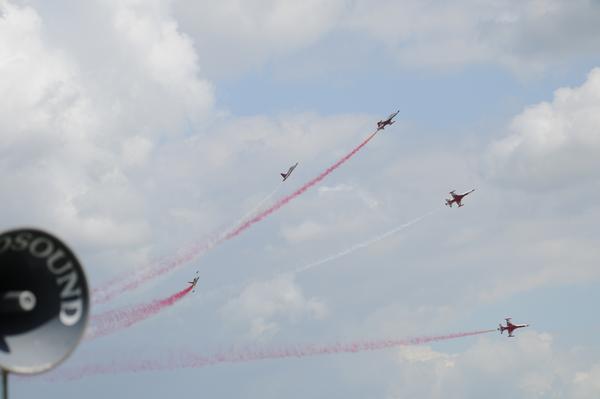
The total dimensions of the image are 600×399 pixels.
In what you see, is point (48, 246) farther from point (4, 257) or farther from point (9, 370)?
point (9, 370)

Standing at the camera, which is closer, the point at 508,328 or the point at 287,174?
the point at 287,174

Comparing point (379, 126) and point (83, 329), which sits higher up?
point (379, 126)

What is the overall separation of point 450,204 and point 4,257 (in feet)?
400

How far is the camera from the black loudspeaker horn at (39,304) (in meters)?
63.8

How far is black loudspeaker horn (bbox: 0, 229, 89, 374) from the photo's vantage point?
63812mm

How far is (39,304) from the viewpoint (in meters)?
66.3

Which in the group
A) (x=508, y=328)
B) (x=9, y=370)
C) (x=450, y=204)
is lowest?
Result: (x=9, y=370)

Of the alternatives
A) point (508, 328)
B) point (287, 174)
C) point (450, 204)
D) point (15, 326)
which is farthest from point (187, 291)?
point (15, 326)

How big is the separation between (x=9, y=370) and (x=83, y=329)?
5.73m

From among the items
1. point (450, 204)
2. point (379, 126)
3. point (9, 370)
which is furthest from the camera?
point (450, 204)

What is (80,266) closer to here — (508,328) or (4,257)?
(4,257)

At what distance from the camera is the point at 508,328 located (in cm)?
18000

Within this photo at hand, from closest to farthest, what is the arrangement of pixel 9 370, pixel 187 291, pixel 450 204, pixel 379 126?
pixel 9 370, pixel 187 291, pixel 379 126, pixel 450 204

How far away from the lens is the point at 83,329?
64.9m
